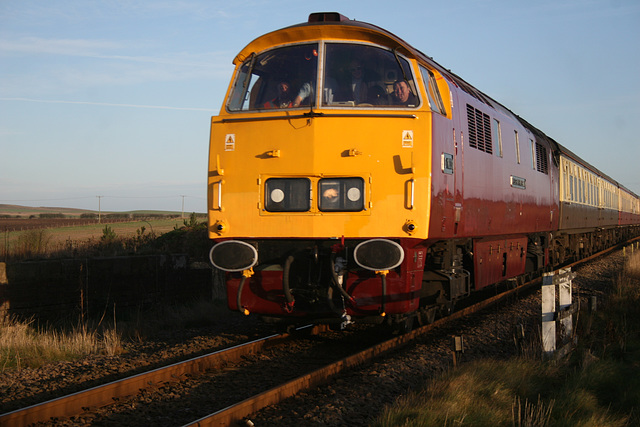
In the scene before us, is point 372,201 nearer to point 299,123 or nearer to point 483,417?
point 299,123

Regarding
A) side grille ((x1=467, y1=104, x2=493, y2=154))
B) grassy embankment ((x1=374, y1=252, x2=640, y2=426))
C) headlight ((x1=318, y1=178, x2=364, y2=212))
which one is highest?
side grille ((x1=467, y1=104, x2=493, y2=154))

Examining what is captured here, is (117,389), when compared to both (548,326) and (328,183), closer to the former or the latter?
(328,183)

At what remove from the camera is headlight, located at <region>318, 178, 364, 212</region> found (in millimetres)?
6848

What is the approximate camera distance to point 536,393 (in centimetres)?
613

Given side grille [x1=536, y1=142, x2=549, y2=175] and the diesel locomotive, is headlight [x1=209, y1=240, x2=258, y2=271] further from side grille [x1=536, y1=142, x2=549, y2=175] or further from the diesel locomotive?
side grille [x1=536, y1=142, x2=549, y2=175]

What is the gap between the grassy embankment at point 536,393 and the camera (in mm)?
4953

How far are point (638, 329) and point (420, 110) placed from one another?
5.09 m

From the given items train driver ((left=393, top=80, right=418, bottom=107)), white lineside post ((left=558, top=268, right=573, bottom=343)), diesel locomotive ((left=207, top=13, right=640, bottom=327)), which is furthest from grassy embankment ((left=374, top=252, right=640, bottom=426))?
train driver ((left=393, top=80, right=418, bottom=107))

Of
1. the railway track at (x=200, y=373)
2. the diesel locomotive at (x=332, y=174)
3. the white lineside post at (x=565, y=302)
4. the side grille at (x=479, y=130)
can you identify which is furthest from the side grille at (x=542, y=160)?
the railway track at (x=200, y=373)

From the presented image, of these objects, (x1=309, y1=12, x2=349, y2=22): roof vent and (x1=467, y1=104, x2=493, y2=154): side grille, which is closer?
(x1=309, y1=12, x2=349, y2=22): roof vent

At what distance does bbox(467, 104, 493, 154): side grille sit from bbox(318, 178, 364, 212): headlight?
101 inches

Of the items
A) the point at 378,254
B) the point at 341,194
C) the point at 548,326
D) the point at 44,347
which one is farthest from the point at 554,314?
the point at 44,347

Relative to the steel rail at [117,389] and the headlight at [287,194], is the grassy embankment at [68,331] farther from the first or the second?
the headlight at [287,194]

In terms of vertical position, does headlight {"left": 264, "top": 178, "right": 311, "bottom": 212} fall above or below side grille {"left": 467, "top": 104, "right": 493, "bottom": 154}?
below
